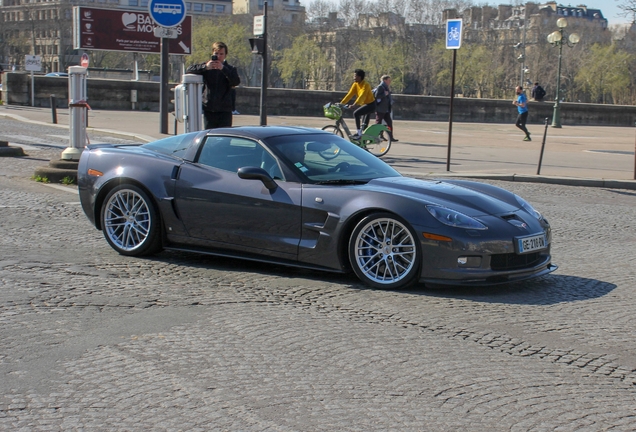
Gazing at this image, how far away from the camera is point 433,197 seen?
6715 mm

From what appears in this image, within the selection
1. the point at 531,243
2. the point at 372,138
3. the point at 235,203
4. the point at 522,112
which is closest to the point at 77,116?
the point at 372,138

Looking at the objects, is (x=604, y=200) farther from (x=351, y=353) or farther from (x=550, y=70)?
(x=550, y=70)

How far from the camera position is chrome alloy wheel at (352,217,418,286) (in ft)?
21.3

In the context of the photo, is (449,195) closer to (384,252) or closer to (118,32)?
(384,252)

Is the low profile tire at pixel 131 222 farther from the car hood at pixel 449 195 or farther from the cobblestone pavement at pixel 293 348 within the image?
the car hood at pixel 449 195

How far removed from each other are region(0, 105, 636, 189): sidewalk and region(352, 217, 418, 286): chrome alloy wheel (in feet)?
27.7

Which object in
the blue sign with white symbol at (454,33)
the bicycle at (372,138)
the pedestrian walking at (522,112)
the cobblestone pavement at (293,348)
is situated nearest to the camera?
the cobblestone pavement at (293,348)

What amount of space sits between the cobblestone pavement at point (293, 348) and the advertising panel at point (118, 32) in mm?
48777

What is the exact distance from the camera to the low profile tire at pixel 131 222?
7504 millimetres

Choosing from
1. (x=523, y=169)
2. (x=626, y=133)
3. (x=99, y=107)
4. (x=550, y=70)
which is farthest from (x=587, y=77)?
(x=523, y=169)

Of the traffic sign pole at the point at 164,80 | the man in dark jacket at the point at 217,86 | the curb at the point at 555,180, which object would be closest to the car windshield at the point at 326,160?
the man in dark jacket at the point at 217,86

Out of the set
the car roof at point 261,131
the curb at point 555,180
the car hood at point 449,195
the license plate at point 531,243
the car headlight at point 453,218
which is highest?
the car roof at point 261,131

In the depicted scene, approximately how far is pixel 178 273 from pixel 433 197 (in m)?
2.15

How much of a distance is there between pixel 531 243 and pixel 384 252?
Answer: 115 centimetres
